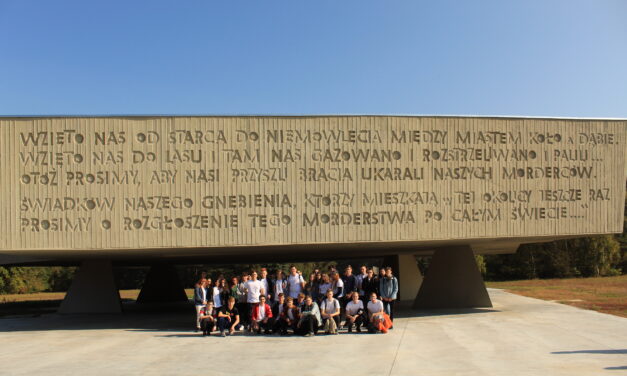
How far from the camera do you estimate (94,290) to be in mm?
26031

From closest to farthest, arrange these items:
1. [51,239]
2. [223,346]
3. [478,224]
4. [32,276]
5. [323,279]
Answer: [223,346]
[323,279]
[51,239]
[478,224]
[32,276]

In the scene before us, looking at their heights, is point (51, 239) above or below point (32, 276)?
above

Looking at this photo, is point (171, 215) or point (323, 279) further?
point (171, 215)

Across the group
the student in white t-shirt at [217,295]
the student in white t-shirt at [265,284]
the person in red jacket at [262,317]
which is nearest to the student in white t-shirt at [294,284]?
the student in white t-shirt at [265,284]

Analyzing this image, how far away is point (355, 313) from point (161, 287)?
2309 centimetres

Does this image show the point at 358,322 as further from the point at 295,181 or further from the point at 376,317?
the point at 295,181

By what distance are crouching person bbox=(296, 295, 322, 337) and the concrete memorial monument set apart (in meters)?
3.66

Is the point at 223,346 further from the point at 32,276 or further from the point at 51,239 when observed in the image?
the point at 32,276

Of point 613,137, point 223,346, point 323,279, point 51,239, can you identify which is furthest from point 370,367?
point 613,137

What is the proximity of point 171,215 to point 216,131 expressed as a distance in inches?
111

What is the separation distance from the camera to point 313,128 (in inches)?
730

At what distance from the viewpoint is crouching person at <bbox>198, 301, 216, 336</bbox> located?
50.8ft

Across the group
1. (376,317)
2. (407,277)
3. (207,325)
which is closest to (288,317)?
(207,325)

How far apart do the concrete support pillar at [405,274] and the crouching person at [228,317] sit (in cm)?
1780
